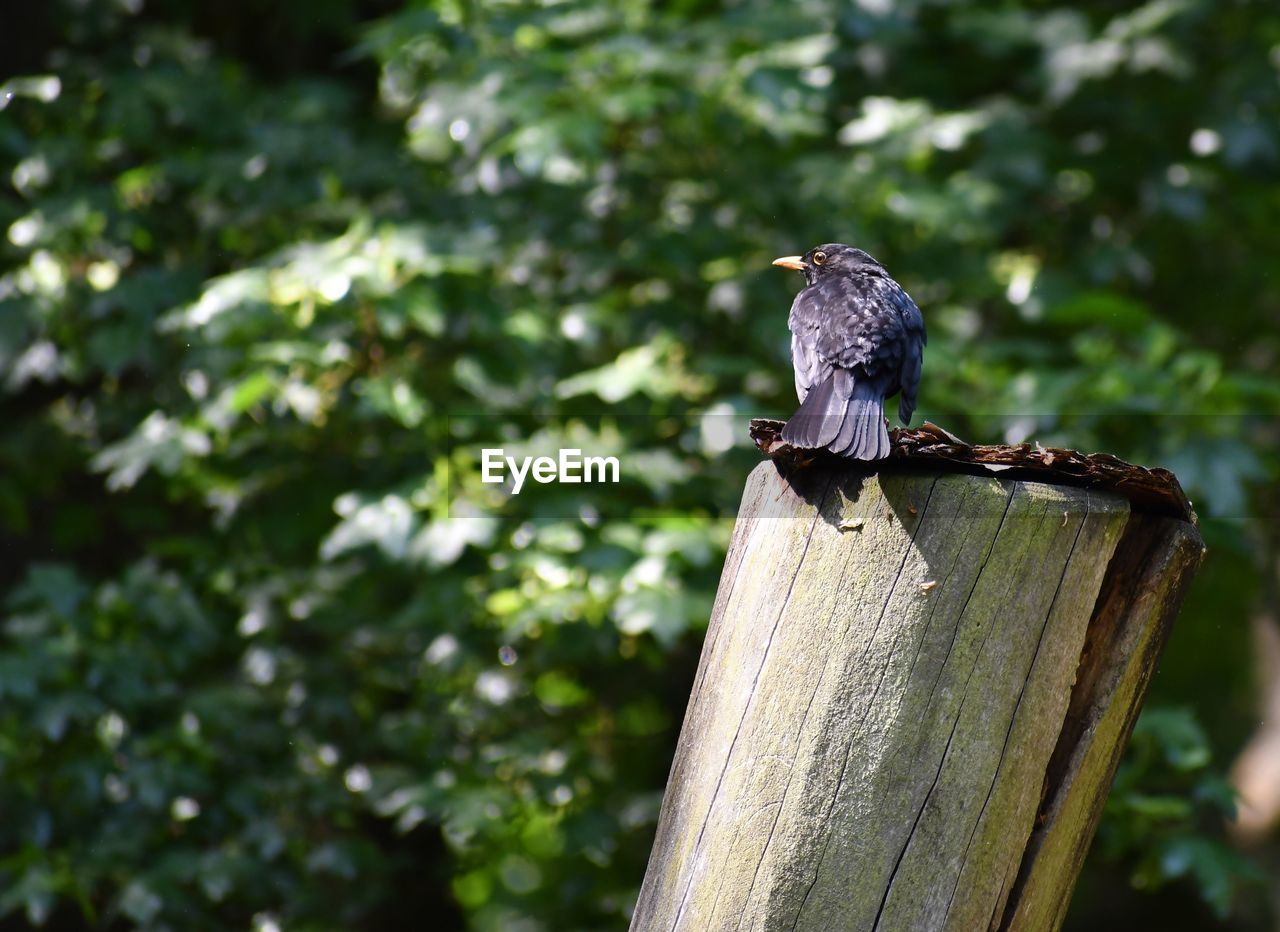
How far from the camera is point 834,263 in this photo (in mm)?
3191

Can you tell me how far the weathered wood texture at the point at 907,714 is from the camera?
1.52 metres

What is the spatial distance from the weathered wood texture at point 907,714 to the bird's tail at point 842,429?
3 centimetres

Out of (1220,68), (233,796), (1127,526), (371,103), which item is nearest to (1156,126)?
(1220,68)

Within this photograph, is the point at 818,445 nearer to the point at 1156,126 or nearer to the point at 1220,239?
the point at 1156,126

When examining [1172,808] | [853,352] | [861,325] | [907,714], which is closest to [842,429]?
[907,714]

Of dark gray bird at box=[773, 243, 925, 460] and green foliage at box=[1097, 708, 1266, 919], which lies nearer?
dark gray bird at box=[773, 243, 925, 460]

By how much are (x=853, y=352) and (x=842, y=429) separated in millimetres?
671

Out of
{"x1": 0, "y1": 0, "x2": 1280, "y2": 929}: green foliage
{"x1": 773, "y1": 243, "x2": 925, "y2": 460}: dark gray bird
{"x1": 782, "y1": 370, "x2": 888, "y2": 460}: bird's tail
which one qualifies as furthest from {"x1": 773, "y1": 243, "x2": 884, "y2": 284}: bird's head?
{"x1": 782, "y1": 370, "x2": 888, "y2": 460}: bird's tail

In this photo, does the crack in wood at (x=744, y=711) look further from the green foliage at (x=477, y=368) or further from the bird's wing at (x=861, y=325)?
the green foliage at (x=477, y=368)

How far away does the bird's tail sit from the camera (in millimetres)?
Result: 1602

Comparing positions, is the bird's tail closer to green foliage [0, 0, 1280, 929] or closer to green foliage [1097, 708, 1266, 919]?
green foliage [0, 0, 1280, 929]

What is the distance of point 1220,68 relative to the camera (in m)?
4.80

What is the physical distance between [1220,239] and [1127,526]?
3.93 meters

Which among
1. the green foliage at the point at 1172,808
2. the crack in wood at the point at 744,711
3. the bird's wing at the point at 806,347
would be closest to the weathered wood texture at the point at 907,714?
the crack in wood at the point at 744,711
